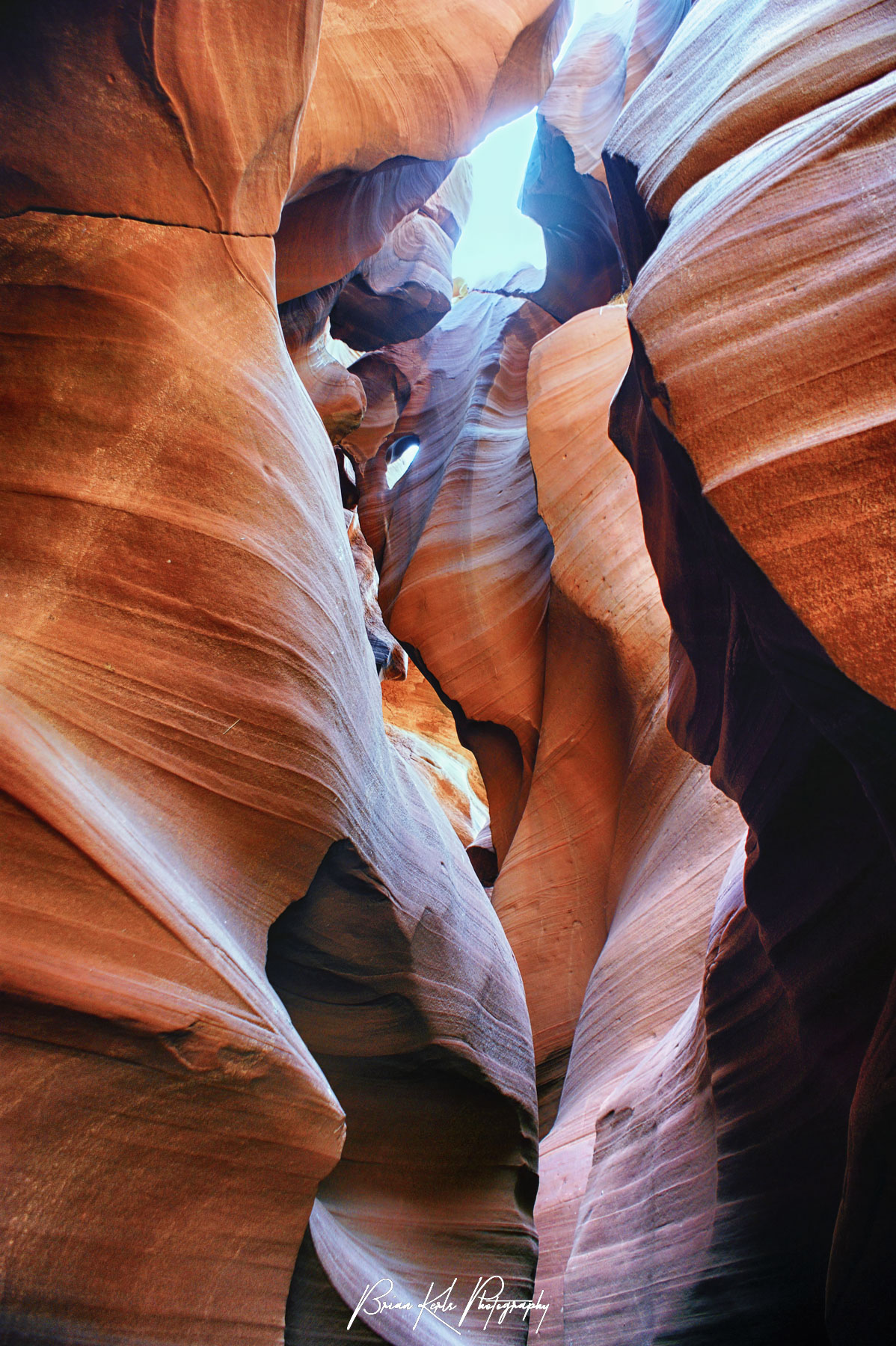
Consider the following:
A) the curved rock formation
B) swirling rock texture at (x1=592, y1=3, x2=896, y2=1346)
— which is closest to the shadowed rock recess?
swirling rock texture at (x1=592, y1=3, x2=896, y2=1346)

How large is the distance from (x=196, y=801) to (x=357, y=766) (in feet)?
1.65

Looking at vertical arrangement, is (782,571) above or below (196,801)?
above

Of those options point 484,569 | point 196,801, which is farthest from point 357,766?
point 484,569

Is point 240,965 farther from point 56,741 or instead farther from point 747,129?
point 747,129

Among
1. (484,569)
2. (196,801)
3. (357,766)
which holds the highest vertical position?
(196,801)

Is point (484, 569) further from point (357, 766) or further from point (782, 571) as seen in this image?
point (782, 571)

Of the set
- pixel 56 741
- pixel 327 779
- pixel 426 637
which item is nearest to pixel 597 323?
pixel 426 637

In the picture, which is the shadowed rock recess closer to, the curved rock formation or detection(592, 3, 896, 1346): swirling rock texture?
detection(592, 3, 896, 1346): swirling rock texture

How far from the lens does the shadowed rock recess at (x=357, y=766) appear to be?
1131 mm

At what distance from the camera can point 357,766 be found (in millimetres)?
2068

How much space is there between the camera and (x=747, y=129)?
1464 millimetres

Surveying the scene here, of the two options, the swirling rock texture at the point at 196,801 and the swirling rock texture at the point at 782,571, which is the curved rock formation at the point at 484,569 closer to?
the swirling rock texture at the point at 196,801

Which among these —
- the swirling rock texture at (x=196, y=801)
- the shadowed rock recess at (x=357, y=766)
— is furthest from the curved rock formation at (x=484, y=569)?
the swirling rock texture at (x=196, y=801)

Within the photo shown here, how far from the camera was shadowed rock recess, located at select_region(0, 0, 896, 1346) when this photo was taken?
3.71 feet
